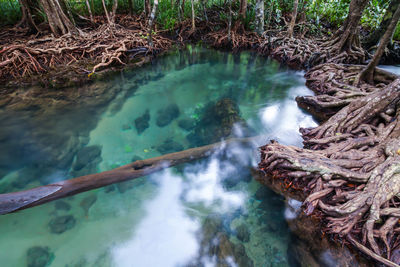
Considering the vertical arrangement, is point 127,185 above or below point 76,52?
below

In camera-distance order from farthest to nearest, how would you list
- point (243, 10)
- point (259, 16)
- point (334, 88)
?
point (243, 10)
point (259, 16)
point (334, 88)

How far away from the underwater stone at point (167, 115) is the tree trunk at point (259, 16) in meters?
7.55

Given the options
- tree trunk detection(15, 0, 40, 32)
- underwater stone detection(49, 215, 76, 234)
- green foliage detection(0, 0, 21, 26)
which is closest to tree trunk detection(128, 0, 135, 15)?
tree trunk detection(15, 0, 40, 32)

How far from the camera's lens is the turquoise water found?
2.70 meters

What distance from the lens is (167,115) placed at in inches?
219

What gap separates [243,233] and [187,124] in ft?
10.1

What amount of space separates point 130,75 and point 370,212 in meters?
8.08

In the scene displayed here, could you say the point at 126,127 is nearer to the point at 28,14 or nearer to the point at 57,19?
the point at 57,19

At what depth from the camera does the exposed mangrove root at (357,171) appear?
88.4 inches

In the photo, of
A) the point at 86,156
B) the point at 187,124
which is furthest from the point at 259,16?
the point at 86,156

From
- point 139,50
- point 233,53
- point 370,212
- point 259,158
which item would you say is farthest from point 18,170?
point 233,53

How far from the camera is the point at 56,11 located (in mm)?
7430

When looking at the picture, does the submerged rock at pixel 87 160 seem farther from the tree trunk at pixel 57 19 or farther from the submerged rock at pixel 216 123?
the tree trunk at pixel 57 19

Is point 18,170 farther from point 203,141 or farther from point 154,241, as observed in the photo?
point 203,141
